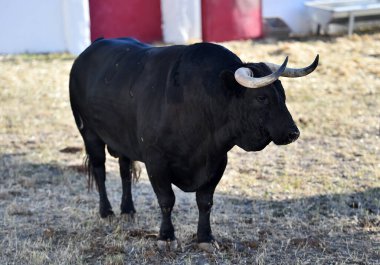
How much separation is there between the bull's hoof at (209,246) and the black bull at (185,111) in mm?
31

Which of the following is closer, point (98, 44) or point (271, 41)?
point (98, 44)

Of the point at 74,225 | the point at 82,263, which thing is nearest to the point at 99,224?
the point at 74,225

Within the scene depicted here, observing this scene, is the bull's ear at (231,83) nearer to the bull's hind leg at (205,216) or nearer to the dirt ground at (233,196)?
the bull's hind leg at (205,216)

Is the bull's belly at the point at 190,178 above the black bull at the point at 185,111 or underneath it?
underneath

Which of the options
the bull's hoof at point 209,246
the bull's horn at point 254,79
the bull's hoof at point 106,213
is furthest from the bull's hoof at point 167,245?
the bull's horn at point 254,79

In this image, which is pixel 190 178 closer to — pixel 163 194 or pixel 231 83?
pixel 163 194

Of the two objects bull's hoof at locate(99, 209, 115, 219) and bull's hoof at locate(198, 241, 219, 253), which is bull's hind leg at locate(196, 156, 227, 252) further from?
bull's hoof at locate(99, 209, 115, 219)

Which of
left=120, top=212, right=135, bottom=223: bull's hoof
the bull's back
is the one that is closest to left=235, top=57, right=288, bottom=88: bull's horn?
the bull's back

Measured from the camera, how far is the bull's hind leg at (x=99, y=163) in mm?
6840

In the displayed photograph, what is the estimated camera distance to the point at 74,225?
6656 mm

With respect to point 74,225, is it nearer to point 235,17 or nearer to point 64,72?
point 64,72

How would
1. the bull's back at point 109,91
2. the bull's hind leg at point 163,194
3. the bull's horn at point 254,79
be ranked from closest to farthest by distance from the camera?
the bull's horn at point 254,79
the bull's hind leg at point 163,194
the bull's back at point 109,91

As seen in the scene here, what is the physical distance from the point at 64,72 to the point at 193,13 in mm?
3467

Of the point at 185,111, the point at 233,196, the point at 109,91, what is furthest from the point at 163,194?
the point at 233,196
